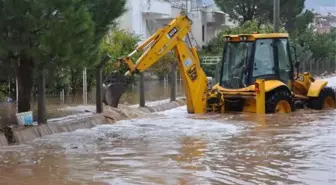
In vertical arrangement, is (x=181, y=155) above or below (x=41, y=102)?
below

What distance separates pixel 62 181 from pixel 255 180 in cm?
263

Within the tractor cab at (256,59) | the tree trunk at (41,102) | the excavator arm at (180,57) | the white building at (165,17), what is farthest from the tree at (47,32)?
the white building at (165,17)

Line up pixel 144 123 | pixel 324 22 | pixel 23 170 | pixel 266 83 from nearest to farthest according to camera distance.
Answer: pixel 23 170 < pixel 144 123 < pixel 266 83 < pixel 324 22

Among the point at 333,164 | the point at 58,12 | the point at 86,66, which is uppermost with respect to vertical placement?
the point at 58,12

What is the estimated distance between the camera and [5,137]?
490 inches

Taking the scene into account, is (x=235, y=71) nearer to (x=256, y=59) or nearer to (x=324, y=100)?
(x=256, y=59)

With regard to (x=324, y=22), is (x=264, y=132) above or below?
below

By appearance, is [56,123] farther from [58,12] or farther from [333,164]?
[333,164]

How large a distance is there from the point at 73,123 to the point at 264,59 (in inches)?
256

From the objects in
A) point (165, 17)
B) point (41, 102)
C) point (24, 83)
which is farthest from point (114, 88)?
point (165, 17)

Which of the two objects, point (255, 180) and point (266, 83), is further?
point (266, 83)

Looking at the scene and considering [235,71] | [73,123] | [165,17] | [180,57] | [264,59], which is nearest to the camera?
[73,123]

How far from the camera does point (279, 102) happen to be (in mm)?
18391

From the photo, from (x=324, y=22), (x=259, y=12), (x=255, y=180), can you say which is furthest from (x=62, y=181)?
(x=324, y=22)
